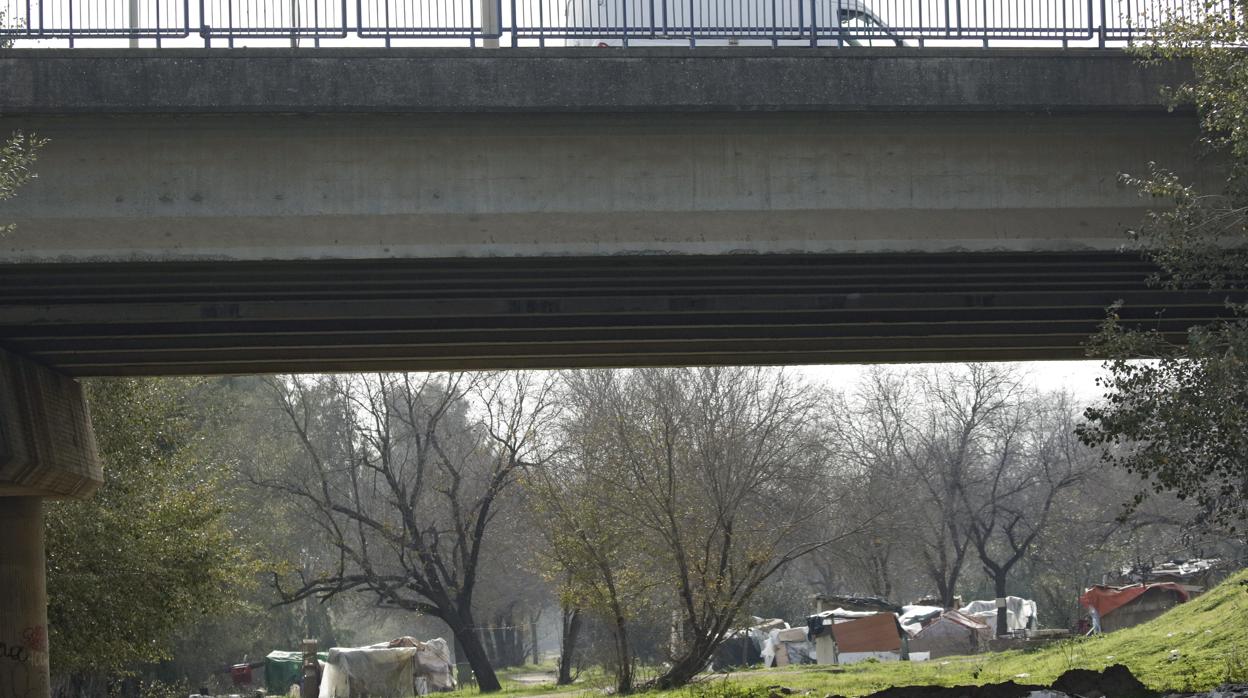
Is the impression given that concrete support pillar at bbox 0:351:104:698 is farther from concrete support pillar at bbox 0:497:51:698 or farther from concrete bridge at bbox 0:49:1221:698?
concrete bridge at bbox 0:49:1221:698

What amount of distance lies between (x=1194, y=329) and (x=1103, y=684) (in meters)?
5.92

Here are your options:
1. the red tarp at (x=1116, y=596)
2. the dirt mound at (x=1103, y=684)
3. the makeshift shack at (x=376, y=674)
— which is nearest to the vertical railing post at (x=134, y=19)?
the dirt mound at (x=1103, y=684)

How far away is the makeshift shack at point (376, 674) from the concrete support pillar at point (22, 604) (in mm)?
20043

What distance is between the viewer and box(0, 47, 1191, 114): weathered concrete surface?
1209 cm

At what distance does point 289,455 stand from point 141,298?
3590cm

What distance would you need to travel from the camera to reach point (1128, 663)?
2011 cm

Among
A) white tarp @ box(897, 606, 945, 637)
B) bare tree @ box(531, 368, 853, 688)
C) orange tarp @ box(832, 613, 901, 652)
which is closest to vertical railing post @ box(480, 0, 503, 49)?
bare tree @ box(531, 368, 853, 688)

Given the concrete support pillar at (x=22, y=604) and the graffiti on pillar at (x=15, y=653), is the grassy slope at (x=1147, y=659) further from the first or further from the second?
the graffiti on pillar at (x=15, y=653)

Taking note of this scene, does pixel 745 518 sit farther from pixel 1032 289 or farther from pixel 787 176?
pixel 787 176

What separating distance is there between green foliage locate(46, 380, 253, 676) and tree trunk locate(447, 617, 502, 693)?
52.1 feet

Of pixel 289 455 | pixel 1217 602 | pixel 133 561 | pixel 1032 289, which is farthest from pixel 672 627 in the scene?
pixel 289 455

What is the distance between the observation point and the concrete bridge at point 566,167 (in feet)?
40.3

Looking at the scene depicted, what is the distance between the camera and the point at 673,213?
12.9m

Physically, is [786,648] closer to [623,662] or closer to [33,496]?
[623,662]
